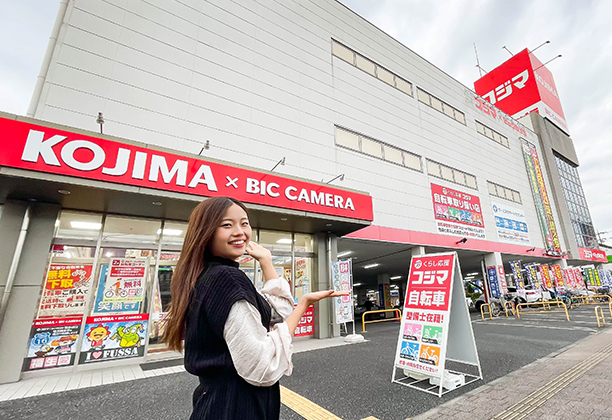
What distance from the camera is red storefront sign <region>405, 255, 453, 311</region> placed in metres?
3.95

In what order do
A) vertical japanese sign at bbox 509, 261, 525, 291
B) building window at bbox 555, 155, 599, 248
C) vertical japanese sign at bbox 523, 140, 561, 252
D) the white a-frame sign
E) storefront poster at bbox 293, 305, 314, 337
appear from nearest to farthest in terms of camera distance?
the white a-frame sign, storefront poster at bbox 293, 305, 314, 337, vertical japanese sign at bbox 509, 261, 525, 291, vertical japanese sign at bbox 523, 140, 561, 252, building window at bbox 555, 155, 599, 248

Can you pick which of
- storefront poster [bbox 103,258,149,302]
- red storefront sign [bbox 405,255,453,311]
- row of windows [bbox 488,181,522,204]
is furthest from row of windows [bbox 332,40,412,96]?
storefront poster [bbox 103,258,149,302]

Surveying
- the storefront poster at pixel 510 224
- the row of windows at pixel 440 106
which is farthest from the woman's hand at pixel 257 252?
the storefront poster at pixel 510 224

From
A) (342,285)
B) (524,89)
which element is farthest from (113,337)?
(524,89)

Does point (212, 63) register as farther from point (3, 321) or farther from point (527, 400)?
point (527, 400)

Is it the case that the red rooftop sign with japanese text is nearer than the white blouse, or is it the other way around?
the white blouse

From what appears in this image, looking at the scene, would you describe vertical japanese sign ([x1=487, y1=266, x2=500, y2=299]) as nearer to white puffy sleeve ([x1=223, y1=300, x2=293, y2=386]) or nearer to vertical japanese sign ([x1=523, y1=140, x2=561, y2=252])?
vertical japanese sign ([x1=523, y1=140, x2=561, y2=252])

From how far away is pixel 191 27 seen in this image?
7.95 m

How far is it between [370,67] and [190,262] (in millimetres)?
13867

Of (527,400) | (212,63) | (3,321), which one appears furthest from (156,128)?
(527,400)

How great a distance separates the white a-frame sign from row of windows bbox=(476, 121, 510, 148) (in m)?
17.5

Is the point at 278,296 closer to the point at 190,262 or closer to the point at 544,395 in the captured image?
the point at 190,262

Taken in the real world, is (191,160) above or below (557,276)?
above

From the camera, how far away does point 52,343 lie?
16.9ft
